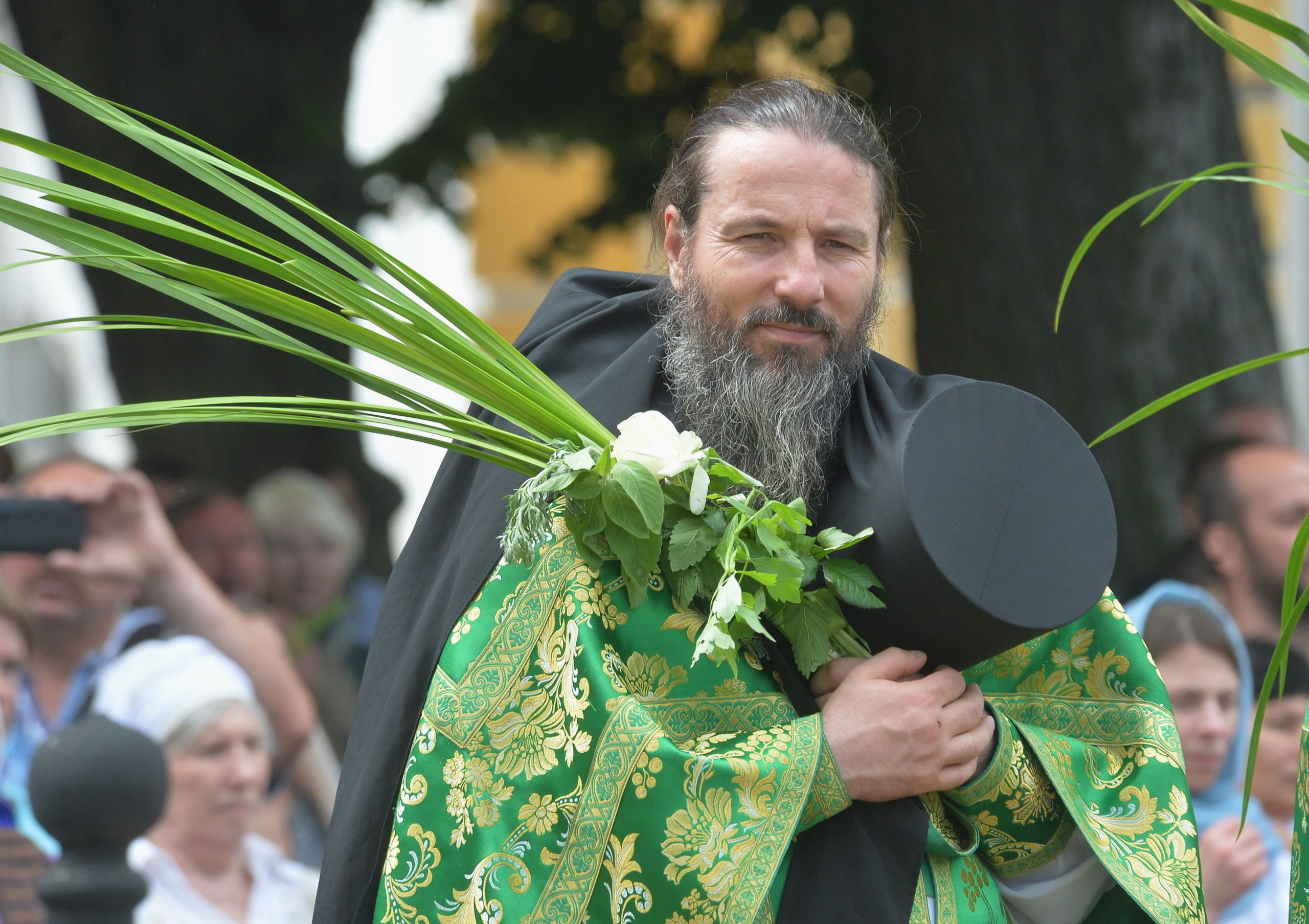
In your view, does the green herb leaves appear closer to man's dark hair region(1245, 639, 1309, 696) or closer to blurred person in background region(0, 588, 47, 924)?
blurred person in background region(0, 588, 47, 924)

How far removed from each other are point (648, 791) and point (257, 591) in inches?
132

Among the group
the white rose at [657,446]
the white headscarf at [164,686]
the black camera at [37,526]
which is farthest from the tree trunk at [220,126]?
the white rose at [657,446]

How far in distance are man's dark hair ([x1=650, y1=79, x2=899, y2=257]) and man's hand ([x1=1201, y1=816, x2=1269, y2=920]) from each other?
2.51 meters

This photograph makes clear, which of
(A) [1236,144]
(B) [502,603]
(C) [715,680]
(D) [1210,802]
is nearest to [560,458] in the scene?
(B) [502,603]

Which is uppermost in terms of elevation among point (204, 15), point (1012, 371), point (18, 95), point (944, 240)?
point (204, 15)

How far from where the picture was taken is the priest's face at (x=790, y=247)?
2.21 meters

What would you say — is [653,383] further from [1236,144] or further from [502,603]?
[1236,144]

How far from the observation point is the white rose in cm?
195

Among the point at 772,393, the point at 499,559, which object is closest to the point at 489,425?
the point at 499,559

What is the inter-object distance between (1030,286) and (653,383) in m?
2.91

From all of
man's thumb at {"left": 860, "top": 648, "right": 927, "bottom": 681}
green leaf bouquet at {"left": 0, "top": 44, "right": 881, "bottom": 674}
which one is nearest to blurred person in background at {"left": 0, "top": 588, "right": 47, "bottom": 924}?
green leaf bouquet at {"left": 0, "top": 44, "right": 881, "bottom": 674}

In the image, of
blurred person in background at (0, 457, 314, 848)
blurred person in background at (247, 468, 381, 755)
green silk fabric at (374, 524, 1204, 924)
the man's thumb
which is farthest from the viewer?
blurred person in background at (247, 468, 381, 755)

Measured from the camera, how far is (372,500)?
638cm

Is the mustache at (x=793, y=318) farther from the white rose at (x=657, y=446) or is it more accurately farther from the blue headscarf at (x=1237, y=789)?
the blue headscarf at (x=1237, y=789)
